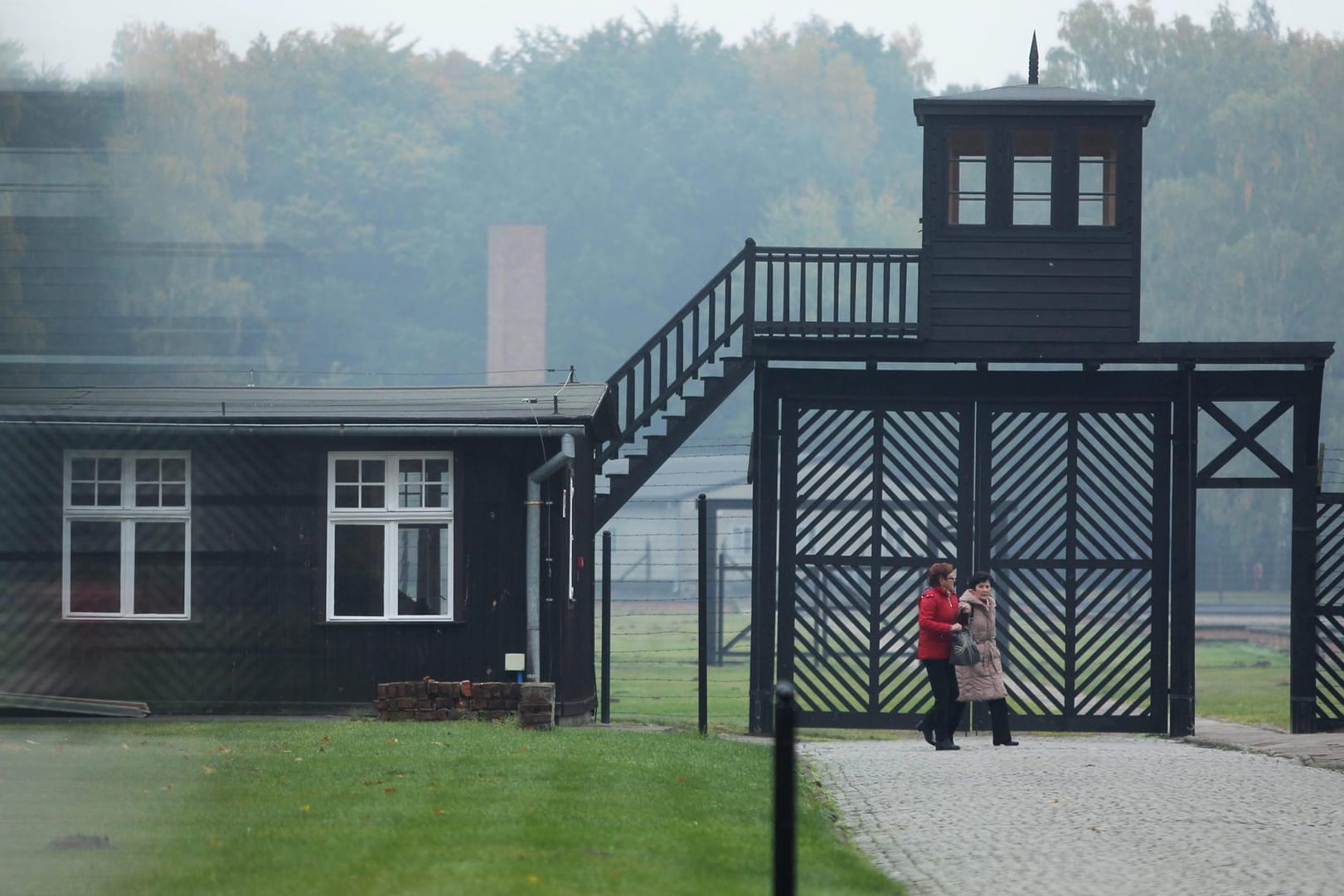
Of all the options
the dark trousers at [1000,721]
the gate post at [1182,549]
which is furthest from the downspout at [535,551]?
the gate post at [1182,549]

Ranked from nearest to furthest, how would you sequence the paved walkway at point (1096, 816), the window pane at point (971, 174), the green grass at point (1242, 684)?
the paved walkway at point (1096, 816) < the window pane at point (971, 174) < the green grass at point (1242, 684)

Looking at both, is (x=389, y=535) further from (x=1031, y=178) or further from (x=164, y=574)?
(x=1031, y=178)

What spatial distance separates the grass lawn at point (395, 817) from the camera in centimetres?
862

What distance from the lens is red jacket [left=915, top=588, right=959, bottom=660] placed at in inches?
689

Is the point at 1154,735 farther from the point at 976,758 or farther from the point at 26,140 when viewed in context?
the point at 26,140

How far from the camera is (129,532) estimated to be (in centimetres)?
1950

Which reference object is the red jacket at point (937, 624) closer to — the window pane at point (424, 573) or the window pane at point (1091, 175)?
the window pane at point (424, 573)

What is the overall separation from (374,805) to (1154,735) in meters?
12.6

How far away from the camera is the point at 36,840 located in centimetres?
952

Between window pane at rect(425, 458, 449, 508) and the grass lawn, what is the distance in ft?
13.2

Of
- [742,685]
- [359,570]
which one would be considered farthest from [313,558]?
[742,685]

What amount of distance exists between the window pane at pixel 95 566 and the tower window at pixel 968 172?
379 inches

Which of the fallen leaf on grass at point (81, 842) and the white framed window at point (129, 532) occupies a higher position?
the white framed window at point (129, 532)

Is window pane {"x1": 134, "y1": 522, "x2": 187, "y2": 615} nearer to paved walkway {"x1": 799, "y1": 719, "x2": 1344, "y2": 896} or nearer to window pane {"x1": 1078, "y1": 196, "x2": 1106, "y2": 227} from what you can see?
paved walkway {"x1": 799, "y1": 719, "x2": 1344, "y2": 896}
